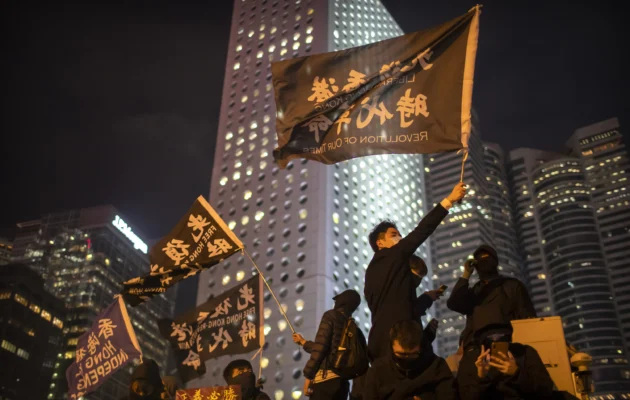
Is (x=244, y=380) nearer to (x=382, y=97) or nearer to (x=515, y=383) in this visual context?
(x=515, y=383)

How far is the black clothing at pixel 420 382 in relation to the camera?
377cm

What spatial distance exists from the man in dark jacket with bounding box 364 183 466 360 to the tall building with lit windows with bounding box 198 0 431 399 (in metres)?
31.5

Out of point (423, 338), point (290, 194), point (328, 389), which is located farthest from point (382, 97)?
point (290, 194)

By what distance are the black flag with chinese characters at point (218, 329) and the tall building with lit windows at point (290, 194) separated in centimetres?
2683

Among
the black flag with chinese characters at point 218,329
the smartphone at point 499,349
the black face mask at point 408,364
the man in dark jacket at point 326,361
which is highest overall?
the black flag with chinese characters at point 218,329

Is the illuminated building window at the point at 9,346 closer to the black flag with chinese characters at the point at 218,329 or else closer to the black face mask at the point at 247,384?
the black flag with chinese characters at the point at 218,329

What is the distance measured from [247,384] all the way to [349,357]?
1602 mm

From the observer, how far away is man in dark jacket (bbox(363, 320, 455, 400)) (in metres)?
3.76

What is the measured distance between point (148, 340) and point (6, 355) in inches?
1461

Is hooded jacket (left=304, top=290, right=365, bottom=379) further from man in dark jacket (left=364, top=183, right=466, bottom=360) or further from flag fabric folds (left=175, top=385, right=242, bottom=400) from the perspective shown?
flag fabric folds (left=175, top=385, right=242, bottom=400)

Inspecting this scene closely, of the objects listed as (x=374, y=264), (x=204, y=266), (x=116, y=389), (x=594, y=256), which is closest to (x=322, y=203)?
(x=204, y=266)

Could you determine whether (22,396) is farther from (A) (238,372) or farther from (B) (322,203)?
(A) (238,372)

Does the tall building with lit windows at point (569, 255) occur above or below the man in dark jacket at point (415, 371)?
above

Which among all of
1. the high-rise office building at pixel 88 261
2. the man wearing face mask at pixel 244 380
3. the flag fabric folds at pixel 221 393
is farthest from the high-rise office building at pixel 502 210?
the flag fabric folds at pixel 221 393
